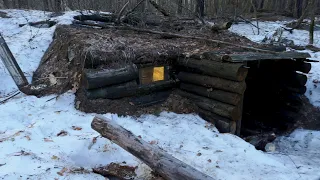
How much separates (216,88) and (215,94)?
0.13 m

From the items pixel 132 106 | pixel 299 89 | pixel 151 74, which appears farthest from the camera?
pixel 299 89

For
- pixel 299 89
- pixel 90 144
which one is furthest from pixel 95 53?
pixel 299 89

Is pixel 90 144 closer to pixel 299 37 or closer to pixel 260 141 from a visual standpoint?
pixel 260 141

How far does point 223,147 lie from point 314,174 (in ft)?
4.39

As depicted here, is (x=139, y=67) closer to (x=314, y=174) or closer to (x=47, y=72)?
(x=47, y=72)

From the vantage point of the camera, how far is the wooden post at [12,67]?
6.30 m

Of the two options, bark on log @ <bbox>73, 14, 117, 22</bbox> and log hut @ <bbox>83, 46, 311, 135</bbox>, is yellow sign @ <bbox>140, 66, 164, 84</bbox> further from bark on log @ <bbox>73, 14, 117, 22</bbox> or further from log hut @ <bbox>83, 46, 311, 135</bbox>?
bark on log @ <bbox>73, 14, 117, 22</bbox>

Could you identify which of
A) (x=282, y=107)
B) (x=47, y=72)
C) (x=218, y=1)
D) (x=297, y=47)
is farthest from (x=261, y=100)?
(x=218, y=1)

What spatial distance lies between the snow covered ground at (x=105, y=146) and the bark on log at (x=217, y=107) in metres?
0.33

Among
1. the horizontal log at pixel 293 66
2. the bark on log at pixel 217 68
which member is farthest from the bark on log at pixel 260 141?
the horizontal log at pixel 293 66

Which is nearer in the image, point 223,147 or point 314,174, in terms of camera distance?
point 314,174

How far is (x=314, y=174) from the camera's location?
13.1ft

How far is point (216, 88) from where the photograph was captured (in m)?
5.85

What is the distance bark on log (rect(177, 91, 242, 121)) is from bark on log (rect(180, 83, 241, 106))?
82 mm
